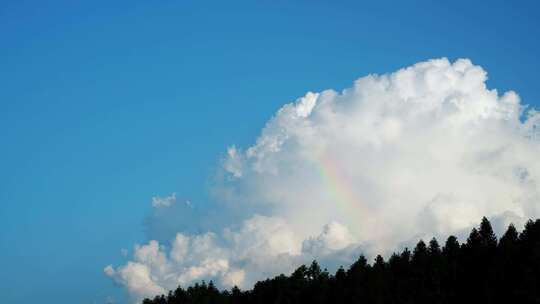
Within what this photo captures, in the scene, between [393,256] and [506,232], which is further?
[393,256]

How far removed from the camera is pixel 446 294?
14212 centimetres

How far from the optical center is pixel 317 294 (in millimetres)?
178875

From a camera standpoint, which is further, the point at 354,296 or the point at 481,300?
the point at 354,296

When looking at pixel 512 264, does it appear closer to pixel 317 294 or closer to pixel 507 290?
pixel 507 290

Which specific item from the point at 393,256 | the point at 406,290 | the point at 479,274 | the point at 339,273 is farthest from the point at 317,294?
the point at 479,274

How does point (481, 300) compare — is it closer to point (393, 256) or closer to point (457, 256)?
point (457, 256)

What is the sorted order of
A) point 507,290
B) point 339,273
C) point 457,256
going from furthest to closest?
point 339,273
point 457,256
point 507,290

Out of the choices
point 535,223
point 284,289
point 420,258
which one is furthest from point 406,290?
point 284,289

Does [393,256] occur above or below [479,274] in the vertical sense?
above

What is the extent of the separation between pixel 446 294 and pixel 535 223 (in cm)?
2299

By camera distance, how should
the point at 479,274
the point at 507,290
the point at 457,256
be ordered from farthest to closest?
1. the point at 457,256
2. the point at 479,274
3. the point at 507,290

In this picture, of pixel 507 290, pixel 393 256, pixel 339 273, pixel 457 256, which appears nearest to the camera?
pixel 507 290

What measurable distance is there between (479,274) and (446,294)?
771cm

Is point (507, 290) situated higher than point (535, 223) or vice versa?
point (535, 223)
